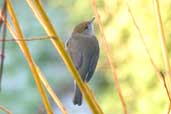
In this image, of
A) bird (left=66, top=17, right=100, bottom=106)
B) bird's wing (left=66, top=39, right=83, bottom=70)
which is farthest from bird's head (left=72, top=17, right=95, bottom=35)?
bird's wing (left=66, top=39, right=83, bottom=70)

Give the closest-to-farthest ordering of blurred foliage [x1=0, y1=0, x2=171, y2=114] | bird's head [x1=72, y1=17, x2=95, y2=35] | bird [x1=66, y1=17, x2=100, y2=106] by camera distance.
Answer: bird [x1=66, y1=17, x2=100, y2=106]
bird's head [x1=72, y1=17, x2=95, y2=35]
blurred foliage [x1=0, y1=0, x2=171, y2=114]

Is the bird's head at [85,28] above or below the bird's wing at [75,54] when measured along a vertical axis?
above

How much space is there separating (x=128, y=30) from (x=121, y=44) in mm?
92

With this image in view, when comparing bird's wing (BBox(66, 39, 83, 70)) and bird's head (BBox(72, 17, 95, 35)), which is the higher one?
bird's head (BBox(72, 17, 95, 35))

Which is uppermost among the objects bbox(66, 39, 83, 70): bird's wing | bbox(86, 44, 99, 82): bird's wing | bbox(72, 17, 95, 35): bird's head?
bbox(72, 17, 95, 35): bird's head

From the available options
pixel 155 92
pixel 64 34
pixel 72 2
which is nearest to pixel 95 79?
pixel 64 34

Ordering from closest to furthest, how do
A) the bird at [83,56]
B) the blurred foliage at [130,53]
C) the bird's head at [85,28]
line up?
the bird at [83,56] < the bird's head at [85,28] < the blurred foliage at [130,53]

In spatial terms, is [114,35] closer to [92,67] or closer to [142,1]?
[142,1]

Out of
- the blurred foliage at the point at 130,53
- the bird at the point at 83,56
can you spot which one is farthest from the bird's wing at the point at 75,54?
the blurred foliage at the point at 130,53

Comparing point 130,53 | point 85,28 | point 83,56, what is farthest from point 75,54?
point 130,53

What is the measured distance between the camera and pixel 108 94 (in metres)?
3.22

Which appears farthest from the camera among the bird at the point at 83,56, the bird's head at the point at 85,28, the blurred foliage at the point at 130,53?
the blurred foliage at the point at 130,53

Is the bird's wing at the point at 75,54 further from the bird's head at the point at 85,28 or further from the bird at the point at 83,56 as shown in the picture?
the bird's head at the point at 85,28

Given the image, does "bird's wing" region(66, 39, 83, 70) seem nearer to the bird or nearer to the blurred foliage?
the bird
